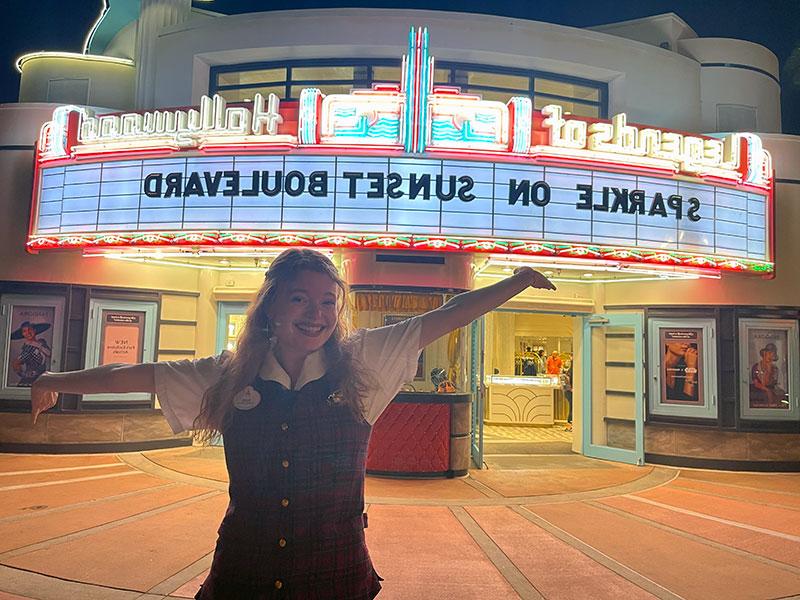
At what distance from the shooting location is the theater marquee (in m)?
8.12

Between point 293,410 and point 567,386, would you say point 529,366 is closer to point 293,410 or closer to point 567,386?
point 567,386

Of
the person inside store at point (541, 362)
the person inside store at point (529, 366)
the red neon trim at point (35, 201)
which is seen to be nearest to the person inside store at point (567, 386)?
the person inside store at point (529, 366)

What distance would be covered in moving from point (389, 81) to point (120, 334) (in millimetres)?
6328

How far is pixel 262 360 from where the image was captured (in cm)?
191

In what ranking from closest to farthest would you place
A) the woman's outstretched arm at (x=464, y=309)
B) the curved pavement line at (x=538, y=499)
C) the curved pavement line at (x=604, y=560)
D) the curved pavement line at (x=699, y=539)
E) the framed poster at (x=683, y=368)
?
1. the woman's outstretched arm at (x=464, y=309)
2. the curved pavement line at (x=604, y=560)
3. the curved pavement line at (x=699, y=539)
4. the curved pavement line at (x=538, y=499)
5. the framed poster at (x=683, y=368)

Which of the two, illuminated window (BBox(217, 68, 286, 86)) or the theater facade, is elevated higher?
illuminated window (BBox(217, 68, 286, 86))

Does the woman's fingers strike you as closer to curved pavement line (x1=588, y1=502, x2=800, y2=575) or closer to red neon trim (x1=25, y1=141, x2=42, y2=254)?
curved pavement line (x1=588, y1=502, x2=800, y2=575)

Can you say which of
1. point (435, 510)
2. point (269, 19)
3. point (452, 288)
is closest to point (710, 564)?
point (435, 510)

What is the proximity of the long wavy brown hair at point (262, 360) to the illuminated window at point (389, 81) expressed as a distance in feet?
31.5

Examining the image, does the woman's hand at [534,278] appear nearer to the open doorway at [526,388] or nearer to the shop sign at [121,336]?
the open doorway at [526,388]

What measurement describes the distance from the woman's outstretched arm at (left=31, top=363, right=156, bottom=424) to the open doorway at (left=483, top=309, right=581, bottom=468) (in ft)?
28.3

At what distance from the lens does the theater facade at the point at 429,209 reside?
8.24 m

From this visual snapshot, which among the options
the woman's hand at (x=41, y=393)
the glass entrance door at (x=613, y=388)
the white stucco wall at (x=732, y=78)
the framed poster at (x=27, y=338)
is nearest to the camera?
the woman's hand at (x=41, y=393)

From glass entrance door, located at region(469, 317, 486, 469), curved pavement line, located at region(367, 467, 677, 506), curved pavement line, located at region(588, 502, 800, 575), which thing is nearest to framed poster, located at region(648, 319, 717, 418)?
curved pavement line, located at region(367, 467, 677, 506)
